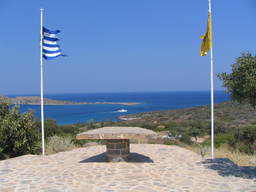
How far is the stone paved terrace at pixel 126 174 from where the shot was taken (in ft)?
24.2

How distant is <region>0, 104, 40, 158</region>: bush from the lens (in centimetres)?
1195

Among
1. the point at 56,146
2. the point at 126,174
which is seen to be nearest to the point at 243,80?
the point at 126,174

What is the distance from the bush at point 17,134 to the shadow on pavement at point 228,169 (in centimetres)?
712

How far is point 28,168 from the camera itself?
9562 mm

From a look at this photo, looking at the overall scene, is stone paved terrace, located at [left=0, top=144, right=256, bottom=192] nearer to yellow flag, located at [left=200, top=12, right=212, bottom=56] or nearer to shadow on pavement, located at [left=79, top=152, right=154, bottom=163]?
shadow on pavement, located at [left=79, top=152, right=154, bottom=163]

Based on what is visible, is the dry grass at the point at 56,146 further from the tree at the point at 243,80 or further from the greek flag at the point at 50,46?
the tree at the point at 243,80

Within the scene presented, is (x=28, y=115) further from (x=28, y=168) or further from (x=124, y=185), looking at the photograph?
(x=124, y=185)

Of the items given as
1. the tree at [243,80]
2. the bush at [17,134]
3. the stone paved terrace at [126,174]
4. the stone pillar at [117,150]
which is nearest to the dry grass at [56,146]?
the bush at [17,134]

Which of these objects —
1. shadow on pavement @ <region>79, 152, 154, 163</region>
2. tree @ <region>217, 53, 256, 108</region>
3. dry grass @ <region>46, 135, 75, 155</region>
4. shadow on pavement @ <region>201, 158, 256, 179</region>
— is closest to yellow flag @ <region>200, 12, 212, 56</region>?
tree @ <region>217, 53, 256, 108</region>

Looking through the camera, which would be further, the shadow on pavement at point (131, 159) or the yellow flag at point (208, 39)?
the yellow flag at point (208, 39)

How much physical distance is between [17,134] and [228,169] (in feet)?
26.3

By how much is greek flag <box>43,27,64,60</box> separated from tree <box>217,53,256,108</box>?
6.41m

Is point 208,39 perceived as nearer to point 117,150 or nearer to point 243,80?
point 243,80

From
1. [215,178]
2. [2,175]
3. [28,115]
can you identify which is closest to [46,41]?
[28,115]
